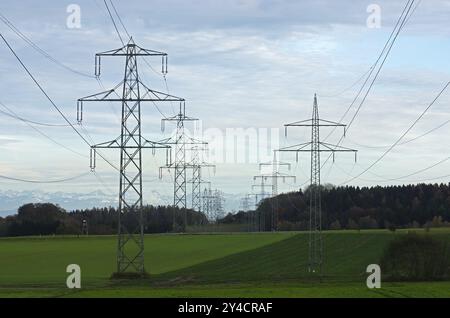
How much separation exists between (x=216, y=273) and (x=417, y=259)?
19.6 meters

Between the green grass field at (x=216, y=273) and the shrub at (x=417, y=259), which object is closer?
the green grass field at (x=216, y=273)

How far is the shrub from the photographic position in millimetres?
63406

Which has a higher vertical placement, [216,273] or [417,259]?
[417,259]

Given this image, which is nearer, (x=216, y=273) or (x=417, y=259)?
(x=417, y=259)

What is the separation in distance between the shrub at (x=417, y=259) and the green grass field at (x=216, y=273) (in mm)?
2775

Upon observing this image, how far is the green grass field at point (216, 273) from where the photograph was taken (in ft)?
144

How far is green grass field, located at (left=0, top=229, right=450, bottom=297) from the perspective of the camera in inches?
1726

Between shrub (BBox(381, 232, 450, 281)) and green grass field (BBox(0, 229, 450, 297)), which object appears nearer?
green grass field (BBox(0, 229, 450, 297))

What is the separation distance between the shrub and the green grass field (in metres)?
2.78

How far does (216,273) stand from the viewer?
248ft

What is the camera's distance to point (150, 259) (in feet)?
329

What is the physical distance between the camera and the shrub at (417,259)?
6341 centimetres
